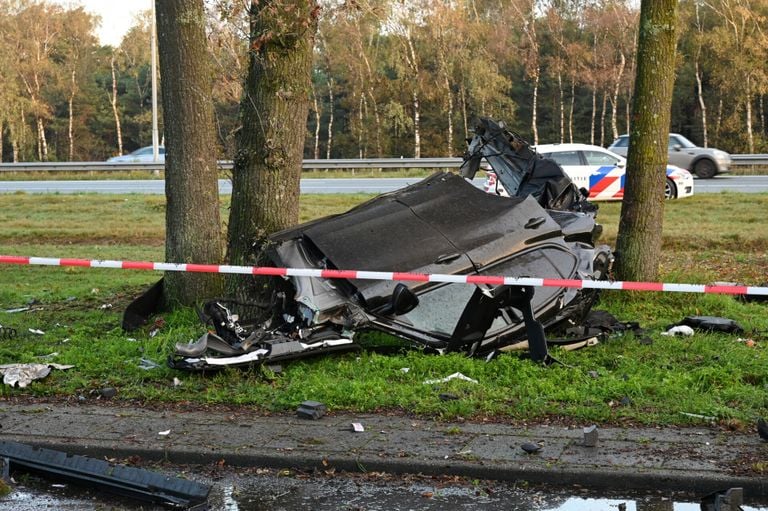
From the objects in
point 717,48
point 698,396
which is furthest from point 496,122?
point 717,48

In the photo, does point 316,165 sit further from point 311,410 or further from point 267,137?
point 311,410

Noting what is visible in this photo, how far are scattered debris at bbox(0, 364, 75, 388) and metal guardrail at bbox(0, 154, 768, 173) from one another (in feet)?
72.9

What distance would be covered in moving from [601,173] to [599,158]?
487 mm

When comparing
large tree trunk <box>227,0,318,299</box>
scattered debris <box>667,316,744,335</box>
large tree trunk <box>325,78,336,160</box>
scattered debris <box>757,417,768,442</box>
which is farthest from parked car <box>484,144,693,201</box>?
large tree trunk <box>325,78,336,160</box>

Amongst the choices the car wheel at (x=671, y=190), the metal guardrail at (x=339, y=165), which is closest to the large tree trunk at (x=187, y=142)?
the car wheel at (x=671, y=190)

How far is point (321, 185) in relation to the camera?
2664cm

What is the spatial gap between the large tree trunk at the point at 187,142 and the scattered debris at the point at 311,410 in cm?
355

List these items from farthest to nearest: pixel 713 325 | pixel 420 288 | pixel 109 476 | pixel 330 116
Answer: pixel 330 116 → pixel 713 325 → pixel 420 288 → pixel 109 476

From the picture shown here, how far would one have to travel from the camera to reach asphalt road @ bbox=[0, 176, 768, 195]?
23.9m

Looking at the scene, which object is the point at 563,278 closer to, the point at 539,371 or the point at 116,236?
the point at 539,371

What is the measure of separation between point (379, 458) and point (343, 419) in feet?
2.77

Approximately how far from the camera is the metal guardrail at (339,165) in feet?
96.3

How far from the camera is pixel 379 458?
4.97 m

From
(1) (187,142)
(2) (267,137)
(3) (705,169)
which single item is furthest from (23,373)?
(3) (705,169)
